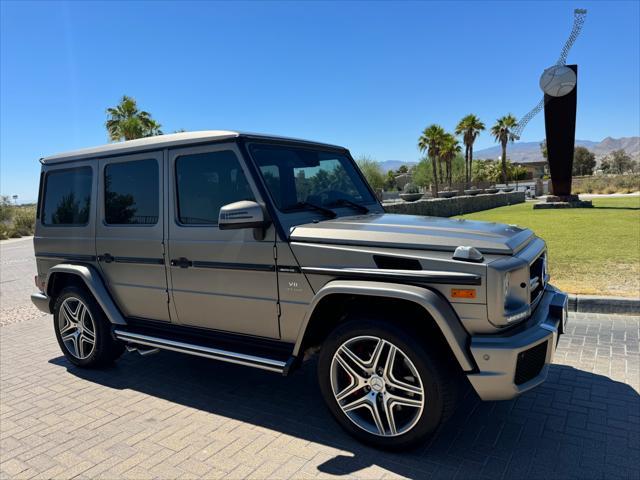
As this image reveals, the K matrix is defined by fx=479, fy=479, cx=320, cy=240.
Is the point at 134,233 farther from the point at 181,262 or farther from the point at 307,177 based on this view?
the point at 307,177

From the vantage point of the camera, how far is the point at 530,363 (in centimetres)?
293

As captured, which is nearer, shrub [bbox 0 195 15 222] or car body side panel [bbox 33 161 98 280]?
car body side panel [bbox 33 161 98 280]

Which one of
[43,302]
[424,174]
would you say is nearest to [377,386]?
[43,302]

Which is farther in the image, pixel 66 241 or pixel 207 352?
pixel 66 241

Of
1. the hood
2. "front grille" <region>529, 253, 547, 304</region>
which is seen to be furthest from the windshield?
"front grille" <region>529, 253, 547, 304</region>

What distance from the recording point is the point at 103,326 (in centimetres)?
473

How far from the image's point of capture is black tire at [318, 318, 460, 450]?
2920 millimetres

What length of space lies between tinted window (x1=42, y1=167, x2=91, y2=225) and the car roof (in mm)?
146

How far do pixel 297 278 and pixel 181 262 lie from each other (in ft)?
3.78

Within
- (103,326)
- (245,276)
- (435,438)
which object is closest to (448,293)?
(435,438)

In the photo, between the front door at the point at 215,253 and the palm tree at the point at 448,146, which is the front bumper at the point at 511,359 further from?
the palm tree at the point at 448,146

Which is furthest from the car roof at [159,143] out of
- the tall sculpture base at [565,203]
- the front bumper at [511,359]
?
the tall sculpture base at [565,203]

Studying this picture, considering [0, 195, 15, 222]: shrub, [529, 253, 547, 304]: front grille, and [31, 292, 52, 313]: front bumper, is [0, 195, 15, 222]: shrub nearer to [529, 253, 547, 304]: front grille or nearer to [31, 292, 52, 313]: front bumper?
[31, 292, 52, 313]: front bumper

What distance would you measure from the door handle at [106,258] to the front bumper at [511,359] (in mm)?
3348
